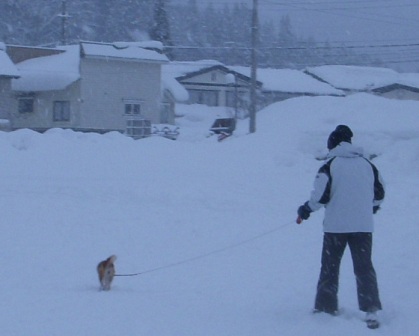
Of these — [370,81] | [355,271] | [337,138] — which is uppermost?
[370,81]

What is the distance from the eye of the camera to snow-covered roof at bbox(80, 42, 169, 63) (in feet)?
124

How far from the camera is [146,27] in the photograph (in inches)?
2758

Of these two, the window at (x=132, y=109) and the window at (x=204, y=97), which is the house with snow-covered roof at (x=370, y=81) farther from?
the window at (x=132, y=109)

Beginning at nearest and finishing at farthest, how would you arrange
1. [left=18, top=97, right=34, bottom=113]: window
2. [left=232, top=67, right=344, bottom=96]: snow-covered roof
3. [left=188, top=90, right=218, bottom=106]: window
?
[left=18, top=97, right=34, bottom=113]: window, [left=232, top=67, right=344, bottom=96]: snow-covered roof, [left=188, top=90, right=218, bottom=106]: window

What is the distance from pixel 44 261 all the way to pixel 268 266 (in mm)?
2650

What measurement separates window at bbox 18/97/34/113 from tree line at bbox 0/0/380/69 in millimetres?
10188

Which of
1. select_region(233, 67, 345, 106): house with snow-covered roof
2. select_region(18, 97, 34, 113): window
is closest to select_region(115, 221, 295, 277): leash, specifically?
select_region(18, 97, 34, 113): window

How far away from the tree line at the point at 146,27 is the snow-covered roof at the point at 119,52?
6.75m

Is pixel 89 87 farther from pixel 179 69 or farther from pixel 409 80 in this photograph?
pixel 409 80

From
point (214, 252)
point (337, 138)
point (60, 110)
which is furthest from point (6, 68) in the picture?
point (337, 138)

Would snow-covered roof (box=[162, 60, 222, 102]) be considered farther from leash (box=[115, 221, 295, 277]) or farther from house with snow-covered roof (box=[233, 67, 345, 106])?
leash (box=[115, 221, 295, 277])

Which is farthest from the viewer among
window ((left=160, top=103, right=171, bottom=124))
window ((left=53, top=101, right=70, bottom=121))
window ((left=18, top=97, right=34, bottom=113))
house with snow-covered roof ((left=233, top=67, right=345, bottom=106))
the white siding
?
house with snow-covered roof ((left=233, top=67, right=345, bottom=106))

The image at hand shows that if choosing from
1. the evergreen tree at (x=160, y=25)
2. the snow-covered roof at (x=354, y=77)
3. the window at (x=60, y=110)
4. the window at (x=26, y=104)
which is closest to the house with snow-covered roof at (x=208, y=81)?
the snow-covered roof at (x=354, y=77)

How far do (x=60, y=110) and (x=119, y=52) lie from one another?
156 inches
